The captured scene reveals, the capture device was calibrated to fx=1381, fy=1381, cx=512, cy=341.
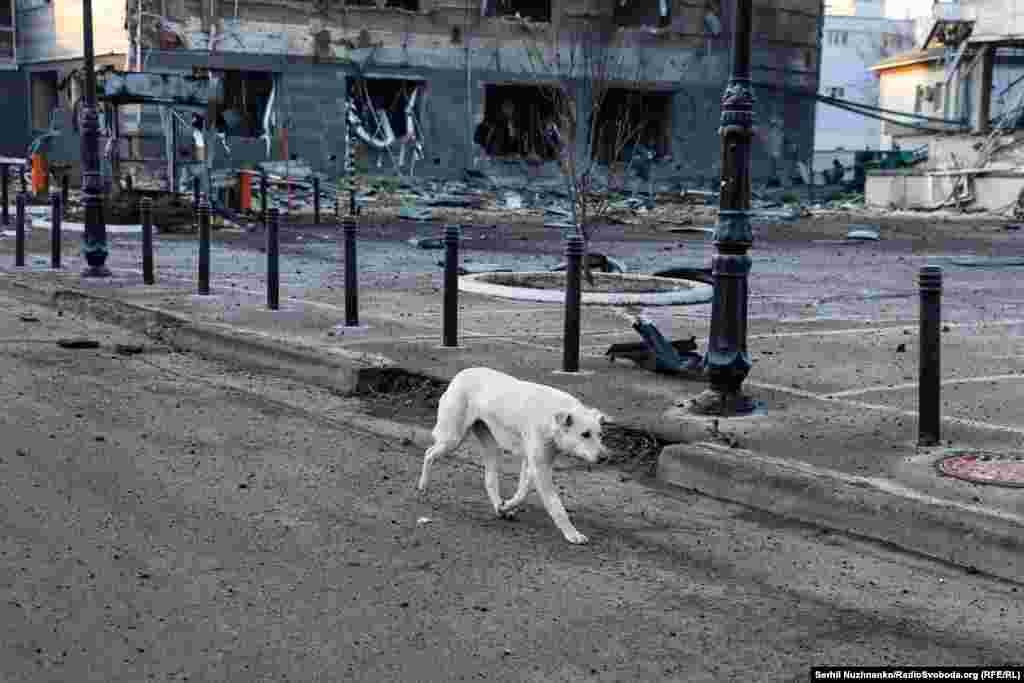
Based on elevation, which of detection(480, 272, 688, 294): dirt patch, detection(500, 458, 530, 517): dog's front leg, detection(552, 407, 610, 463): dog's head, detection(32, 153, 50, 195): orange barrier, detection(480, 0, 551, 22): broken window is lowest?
detection(500, 458, 530, 517): dog's front leg

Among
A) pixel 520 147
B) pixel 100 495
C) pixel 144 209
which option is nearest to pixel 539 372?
pixel 100 495

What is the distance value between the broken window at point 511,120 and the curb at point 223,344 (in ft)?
95.0

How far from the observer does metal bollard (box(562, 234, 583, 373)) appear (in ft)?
30.3

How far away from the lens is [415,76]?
3978cm

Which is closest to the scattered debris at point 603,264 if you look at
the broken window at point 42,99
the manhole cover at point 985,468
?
the manhole cover at point 985,468

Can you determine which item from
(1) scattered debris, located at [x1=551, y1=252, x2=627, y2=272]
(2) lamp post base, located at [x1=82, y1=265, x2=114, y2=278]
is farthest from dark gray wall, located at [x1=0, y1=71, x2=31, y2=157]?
(1) scattered debris, located at [x1=551, y1=252, x2=627, y2=272]

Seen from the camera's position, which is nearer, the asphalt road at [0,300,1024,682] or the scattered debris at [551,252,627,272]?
the asphalt road at [0,300,1024,682]

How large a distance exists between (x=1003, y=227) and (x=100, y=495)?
2740 centimetres

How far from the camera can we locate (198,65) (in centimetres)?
3597

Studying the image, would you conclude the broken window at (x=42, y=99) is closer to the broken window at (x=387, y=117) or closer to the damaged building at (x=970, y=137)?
the broken window at (x=387, y=117)

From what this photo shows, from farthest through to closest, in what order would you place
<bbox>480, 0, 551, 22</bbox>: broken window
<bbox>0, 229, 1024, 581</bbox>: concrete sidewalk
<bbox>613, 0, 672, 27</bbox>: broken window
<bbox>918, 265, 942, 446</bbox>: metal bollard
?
<bbox>613, 0, 672, 27</bbox>: broken window → <bbox>480, 0, 551, 22</bbox>: broken window → <bbox>918, 265, 942, 446</bbox>: metal bollard → <bbox>0, 229, 1024, 581</bbox>: concrete sidewalk

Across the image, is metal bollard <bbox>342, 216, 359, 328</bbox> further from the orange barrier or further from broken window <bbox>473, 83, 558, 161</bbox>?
broken window <bbox>473, 83, 558, 161</bbox>

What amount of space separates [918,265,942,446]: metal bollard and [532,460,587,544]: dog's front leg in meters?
2.23

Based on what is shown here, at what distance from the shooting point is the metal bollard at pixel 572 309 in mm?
9250
